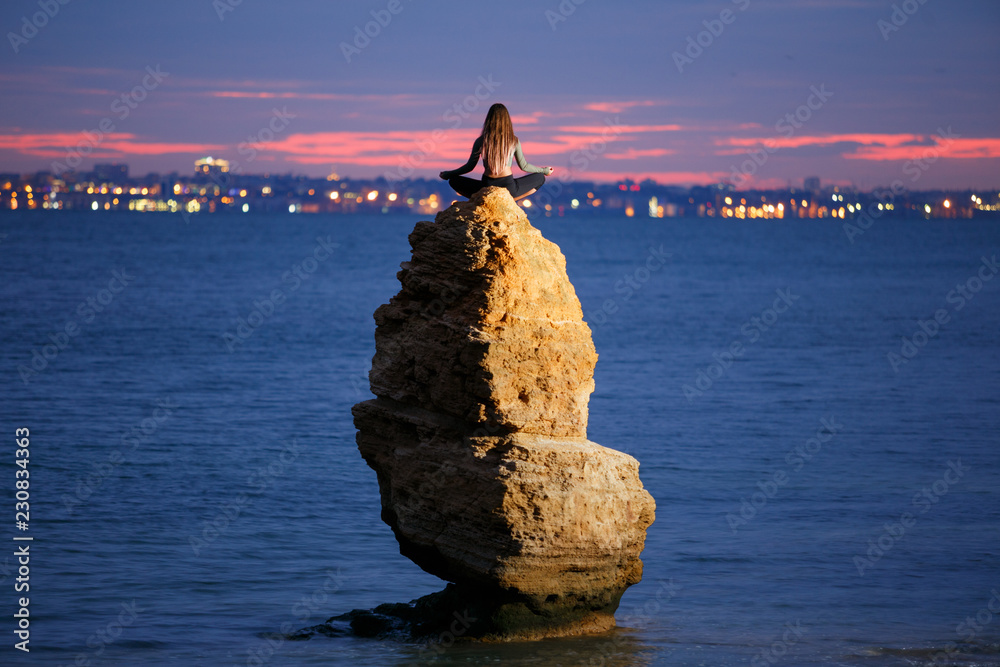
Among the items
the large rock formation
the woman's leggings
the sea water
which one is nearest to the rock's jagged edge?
the large rock formation

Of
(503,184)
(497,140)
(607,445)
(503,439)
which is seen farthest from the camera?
(607,445)

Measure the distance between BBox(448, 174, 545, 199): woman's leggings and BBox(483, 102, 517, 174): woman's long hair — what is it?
4.7 inches

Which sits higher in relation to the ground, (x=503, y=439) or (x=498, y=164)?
(x=498, y=164)

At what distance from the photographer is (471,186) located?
1220cm

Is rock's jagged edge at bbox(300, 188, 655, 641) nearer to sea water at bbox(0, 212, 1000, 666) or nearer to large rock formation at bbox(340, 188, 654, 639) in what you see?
large rock formation at bbox(340, 188, 654, 639)

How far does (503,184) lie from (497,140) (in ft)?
1.62

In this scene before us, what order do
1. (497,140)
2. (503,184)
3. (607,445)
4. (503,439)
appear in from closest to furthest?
1. (503,439)
2. (497,140)
3. (503,184)
4. (607,445)

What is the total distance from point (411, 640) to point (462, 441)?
8.90 ft

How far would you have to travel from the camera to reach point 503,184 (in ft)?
39.4

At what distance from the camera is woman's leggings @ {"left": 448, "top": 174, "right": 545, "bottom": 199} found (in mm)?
12016

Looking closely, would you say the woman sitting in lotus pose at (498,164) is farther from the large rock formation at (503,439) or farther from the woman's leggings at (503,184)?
the large rock formation at (503,439)

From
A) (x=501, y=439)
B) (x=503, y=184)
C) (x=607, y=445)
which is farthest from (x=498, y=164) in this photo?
(x=607, y=445)

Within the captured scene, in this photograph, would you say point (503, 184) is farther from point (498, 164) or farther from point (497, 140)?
point (497, 140)

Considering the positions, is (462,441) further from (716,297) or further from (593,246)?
(593,246)
